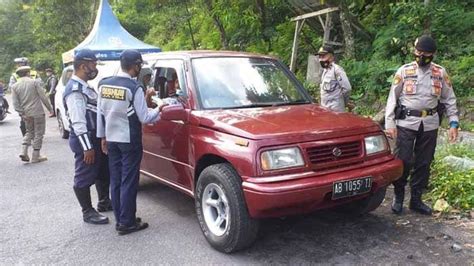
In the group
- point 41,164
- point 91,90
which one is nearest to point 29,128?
point 41,164

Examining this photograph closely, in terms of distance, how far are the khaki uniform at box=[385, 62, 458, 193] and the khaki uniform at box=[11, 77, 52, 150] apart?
6607 millimetres

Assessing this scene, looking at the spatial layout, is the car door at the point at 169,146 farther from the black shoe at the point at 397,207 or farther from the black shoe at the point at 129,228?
the black shoe at the point at 397,207

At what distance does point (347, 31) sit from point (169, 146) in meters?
6.54

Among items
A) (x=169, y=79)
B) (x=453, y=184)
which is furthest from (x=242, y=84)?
(x=453, y=184)

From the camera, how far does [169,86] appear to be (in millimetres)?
5035

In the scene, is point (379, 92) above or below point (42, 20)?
below

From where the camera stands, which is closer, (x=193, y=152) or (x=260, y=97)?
(x=193, y=152)

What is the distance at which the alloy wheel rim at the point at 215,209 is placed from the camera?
396 centimetres

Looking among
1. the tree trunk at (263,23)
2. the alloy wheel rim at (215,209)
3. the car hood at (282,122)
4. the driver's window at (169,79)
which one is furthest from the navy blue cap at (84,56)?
the tree trunk at (263,23)

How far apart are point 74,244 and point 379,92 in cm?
617

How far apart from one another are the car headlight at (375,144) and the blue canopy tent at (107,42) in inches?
405

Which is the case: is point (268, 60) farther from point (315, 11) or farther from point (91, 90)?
point (315, 11)

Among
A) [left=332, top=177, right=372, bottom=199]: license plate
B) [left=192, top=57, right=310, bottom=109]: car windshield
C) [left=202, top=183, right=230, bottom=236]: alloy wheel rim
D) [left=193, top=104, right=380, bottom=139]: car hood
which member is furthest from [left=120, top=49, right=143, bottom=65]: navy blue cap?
[left=332, top=177, right=372, bottom=199]: license plate

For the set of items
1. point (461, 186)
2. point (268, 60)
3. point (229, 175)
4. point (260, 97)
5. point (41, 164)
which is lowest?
point (41, 164)
